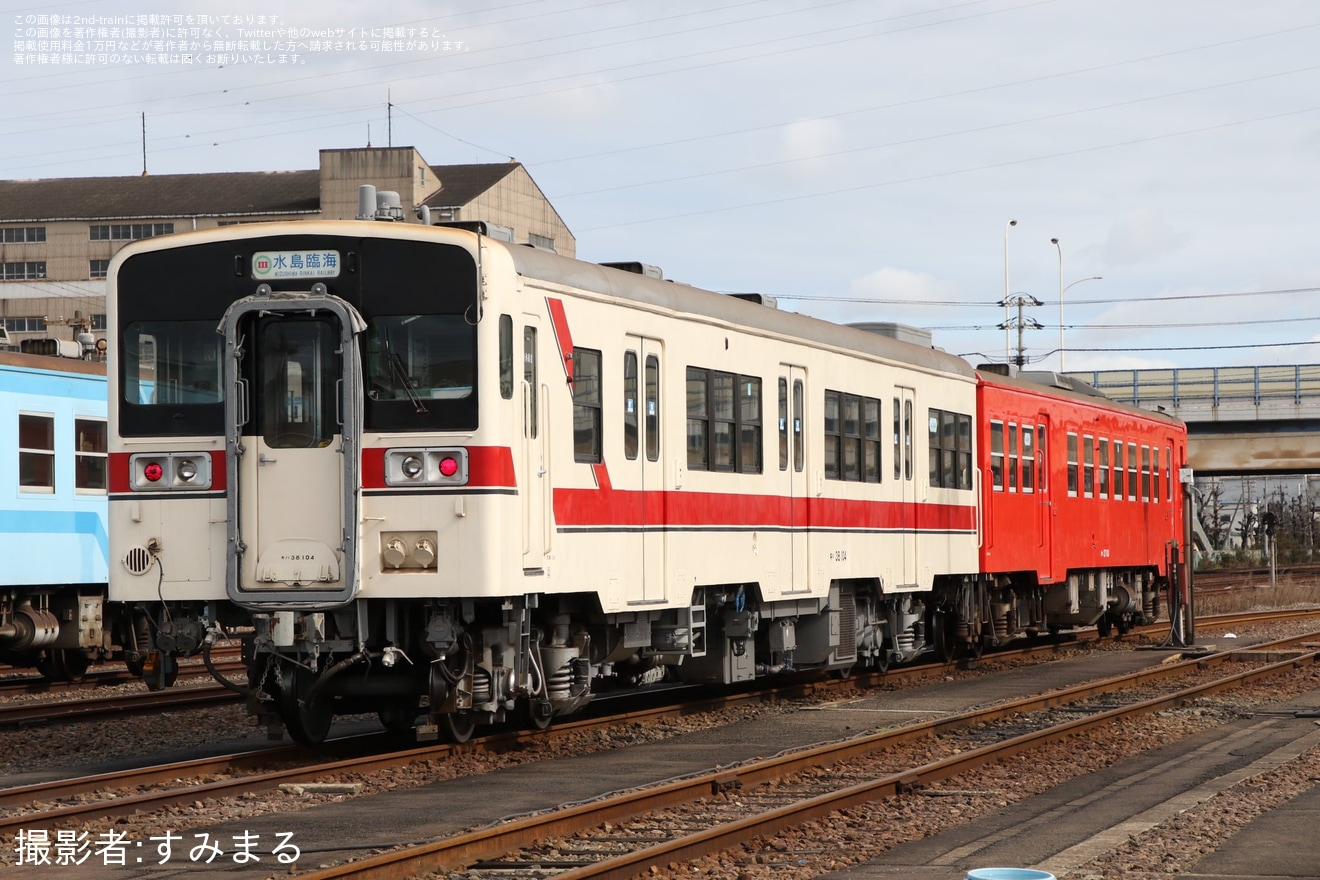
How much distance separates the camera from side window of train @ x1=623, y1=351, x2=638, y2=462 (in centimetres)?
1333

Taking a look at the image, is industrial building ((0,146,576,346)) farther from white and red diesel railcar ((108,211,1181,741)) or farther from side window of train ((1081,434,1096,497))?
white and red diesel railcar ((108,211,1181,741))

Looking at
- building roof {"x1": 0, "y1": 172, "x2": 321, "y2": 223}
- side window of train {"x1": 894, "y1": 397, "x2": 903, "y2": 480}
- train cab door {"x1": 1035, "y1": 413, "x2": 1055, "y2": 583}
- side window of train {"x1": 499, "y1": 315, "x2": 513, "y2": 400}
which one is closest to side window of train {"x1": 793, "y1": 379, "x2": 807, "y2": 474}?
side window of train {"x1": 894, "y1": 397, "x2": 903, "y2": 480}

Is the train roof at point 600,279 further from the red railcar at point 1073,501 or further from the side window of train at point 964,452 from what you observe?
the red railcar at point 1073,501

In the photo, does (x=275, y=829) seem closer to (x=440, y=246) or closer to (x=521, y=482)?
(x=521, y=482)

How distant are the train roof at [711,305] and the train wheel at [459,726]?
10.2 ft

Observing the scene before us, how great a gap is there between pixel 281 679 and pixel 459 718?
4.79 ft

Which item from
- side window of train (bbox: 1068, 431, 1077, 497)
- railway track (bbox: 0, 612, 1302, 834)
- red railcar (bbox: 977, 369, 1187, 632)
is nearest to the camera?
railway track (bbox: 0, 612, 1302, 834)

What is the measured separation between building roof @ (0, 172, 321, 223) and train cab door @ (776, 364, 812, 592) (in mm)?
74202

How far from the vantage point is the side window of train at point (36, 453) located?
18719mm

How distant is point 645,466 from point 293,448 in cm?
308

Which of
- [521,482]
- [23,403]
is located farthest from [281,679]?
[23,403]

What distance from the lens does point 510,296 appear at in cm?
1165

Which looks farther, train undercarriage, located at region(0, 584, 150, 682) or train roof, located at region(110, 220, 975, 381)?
train undercarriage, located at region(0, 584, 150, 682)

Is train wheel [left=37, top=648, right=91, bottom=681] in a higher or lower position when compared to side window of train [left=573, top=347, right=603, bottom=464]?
lower
